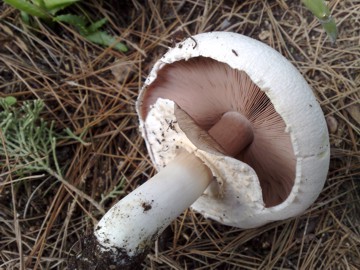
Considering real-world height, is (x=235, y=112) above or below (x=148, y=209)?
above

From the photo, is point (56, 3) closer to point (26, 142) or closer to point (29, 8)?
point (29, 8)

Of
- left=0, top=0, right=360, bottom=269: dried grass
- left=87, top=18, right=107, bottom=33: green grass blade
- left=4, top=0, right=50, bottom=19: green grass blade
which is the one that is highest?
left=4, top=0, right=50, bottom=19: green grass blade

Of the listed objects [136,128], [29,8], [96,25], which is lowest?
[136,128]

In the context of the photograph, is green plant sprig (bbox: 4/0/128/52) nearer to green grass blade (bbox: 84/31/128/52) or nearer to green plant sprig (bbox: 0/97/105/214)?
green grass blade (bbox: 84/31/128/52)

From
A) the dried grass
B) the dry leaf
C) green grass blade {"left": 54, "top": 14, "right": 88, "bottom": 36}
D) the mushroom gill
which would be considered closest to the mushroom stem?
the mushroom gill

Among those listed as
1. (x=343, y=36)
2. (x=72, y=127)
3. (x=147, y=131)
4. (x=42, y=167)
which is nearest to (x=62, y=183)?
(x=42, y=167)

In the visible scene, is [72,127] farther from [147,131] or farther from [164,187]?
[164,187]

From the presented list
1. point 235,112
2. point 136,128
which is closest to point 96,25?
point 136,128
